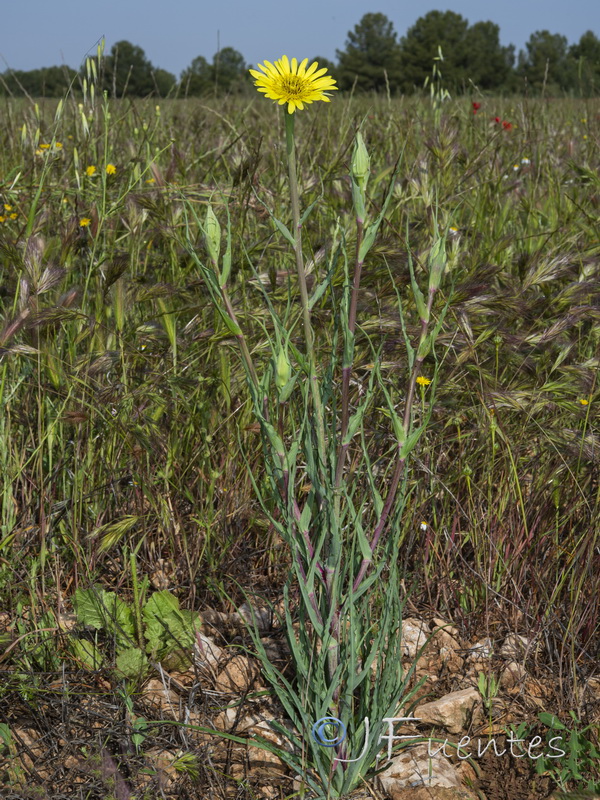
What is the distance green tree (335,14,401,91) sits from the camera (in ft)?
150

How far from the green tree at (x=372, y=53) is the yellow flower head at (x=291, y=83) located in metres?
41.5

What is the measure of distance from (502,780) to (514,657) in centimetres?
26

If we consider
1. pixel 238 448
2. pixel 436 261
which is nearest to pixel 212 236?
pixel 436 261

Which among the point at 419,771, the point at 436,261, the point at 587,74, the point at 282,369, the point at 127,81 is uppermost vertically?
the point at 587,74

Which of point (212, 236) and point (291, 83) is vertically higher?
point (291, 83)

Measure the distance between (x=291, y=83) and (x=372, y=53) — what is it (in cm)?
6437

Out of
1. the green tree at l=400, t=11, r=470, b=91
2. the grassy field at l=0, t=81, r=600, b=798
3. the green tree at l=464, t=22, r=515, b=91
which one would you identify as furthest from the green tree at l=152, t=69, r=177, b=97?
the green tree at l=400, t=11, r=470, b=91

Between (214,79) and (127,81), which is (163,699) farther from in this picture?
(214,79)

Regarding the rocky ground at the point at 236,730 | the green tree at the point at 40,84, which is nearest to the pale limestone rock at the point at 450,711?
the rocky ground at the point at 236,730

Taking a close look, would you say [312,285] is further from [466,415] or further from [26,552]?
[26,552]

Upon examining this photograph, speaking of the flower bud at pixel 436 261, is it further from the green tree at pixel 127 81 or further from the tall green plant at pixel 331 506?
the green tree at pixel 127 81

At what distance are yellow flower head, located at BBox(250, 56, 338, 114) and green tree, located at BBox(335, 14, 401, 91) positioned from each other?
41.5m

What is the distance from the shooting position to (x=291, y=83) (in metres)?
0.96

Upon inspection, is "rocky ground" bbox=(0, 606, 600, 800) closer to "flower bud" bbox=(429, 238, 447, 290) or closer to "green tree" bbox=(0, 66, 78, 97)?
"flower bud" bbox=(429, 238, 447, 290)
